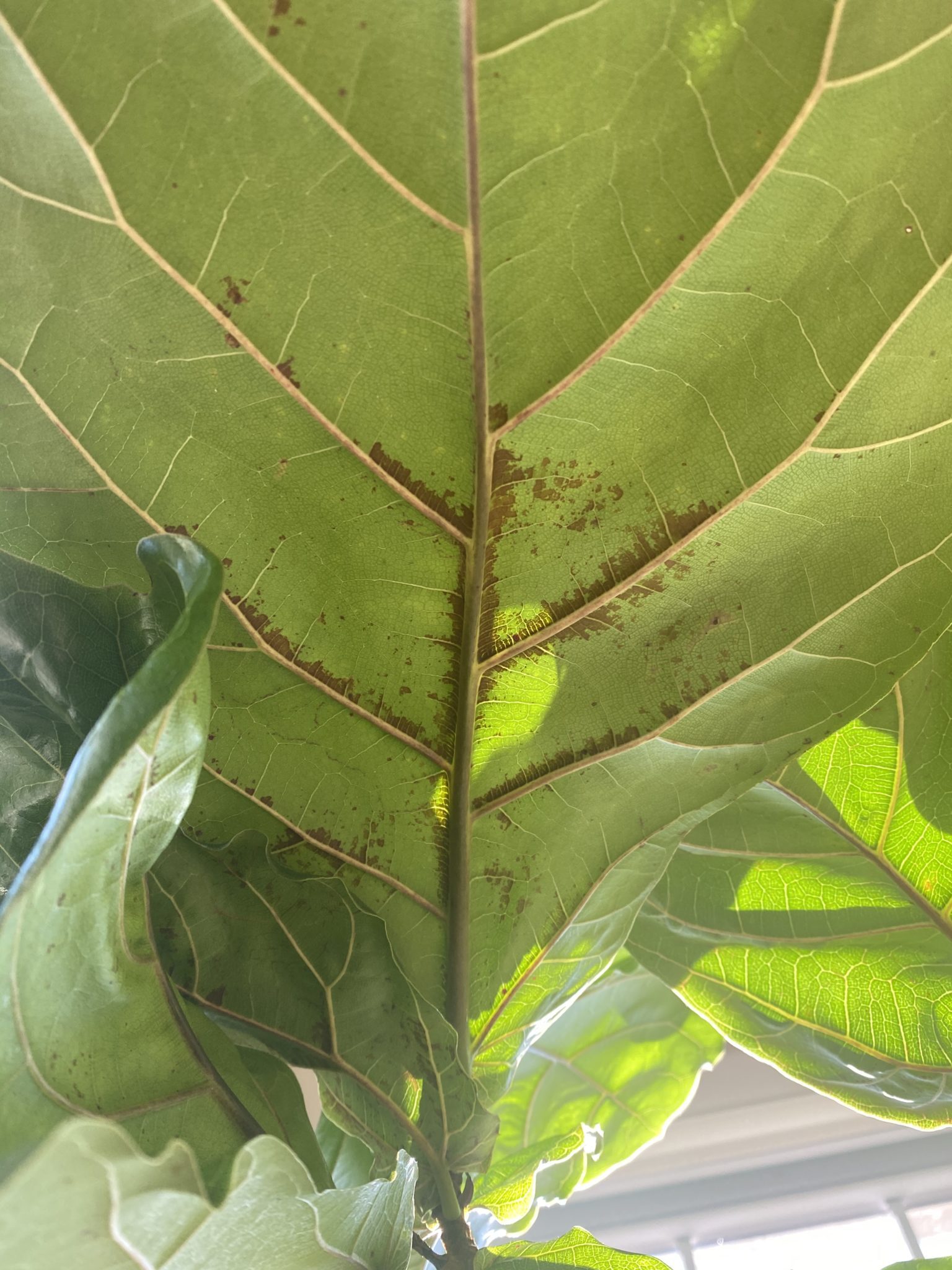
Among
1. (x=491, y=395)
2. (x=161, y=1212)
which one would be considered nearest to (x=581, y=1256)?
(x=161, y=1212)

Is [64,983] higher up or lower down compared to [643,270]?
lower down

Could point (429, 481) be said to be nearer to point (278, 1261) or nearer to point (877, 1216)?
point (278, 1261)

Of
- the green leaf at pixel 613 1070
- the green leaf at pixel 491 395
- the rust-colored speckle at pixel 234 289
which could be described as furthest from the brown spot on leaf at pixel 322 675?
the green leaf at pixel 613 1070

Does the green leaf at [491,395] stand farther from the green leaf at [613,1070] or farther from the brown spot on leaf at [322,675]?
the green leaf at [613,1070]

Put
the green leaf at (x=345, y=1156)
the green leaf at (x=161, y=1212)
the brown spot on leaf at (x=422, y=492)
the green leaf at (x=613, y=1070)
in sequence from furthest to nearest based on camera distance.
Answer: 1. the green leaf at (x=613, y=1070)
2. the green leaf at (x=345, y=1156)
3. the brown spot on leaf at (x=422, y=492)
4. the green leaf at (x=161, y=1212)

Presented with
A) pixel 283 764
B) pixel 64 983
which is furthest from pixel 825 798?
pixel 64 983

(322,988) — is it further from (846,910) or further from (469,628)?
(846,910)

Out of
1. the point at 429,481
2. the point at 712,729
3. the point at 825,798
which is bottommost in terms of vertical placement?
the point at 825,798
